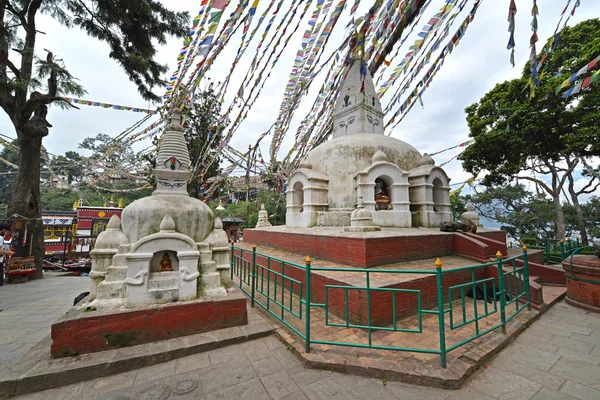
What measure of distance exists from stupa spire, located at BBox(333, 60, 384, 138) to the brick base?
9061mm

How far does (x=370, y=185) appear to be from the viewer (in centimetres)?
805

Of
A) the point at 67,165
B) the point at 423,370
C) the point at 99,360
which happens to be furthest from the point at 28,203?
the point at 423,370

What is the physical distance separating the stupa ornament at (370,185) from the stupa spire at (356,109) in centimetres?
77

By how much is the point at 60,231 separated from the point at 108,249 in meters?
23.7

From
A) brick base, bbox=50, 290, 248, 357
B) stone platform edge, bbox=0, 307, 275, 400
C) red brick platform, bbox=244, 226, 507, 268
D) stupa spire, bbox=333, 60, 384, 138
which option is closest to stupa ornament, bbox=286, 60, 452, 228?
stupa spire, bbox=333, 60, 384, 138

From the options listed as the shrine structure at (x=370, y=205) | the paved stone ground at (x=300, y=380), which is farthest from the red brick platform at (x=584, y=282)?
the paved stone ground at (x=300, y=380)

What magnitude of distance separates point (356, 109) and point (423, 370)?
32.6 feet

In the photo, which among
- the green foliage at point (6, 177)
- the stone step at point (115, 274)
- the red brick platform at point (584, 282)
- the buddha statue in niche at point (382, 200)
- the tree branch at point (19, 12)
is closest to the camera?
the stone step at point (115, 274)

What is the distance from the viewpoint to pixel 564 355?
132 inches

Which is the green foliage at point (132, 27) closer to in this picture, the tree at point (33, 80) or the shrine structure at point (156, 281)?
the tree at point (33, 80)

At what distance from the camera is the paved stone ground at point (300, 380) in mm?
2580

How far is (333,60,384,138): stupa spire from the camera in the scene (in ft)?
34.4

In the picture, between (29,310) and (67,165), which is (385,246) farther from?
(67,165)

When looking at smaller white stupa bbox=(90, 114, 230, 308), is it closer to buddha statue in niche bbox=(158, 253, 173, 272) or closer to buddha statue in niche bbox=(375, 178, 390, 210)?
buddha statue in niche bbox=(158, 253, 173, 272)
